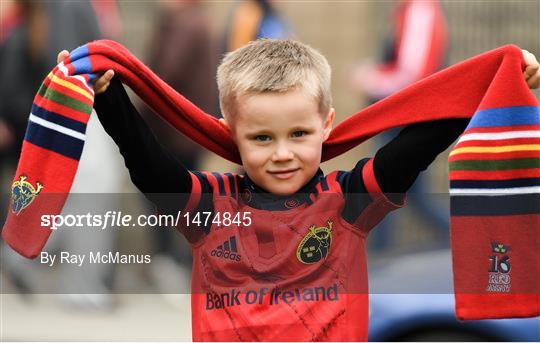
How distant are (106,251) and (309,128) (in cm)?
334

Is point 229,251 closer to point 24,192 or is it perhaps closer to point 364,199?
point 364,199

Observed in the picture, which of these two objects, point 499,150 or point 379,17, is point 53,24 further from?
point 499,150

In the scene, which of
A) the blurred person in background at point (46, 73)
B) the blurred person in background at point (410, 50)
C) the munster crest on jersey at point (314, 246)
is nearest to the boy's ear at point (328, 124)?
the munster crest on jersey at point (314, 246)

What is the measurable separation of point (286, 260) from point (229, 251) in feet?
0.50

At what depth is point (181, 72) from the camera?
780 centimetres

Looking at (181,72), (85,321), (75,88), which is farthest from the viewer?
(181,72)

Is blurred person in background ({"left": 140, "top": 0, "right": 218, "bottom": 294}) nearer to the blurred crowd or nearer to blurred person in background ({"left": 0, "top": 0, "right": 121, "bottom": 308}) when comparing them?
the blurred crowd

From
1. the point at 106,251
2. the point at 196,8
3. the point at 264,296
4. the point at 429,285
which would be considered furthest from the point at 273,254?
the point at 196,8

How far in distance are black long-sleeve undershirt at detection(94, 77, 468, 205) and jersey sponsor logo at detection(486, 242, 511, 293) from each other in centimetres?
29

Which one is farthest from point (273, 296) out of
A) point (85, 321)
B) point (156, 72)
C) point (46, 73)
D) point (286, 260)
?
point (156, 72)

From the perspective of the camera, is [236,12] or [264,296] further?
[236,12]

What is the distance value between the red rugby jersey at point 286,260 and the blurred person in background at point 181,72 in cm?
410

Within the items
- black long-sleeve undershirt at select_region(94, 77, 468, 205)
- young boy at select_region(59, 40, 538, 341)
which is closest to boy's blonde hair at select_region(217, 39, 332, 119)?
young boy at select_region(59, 40, 538, 341)

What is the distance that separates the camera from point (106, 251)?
21.9 feet
